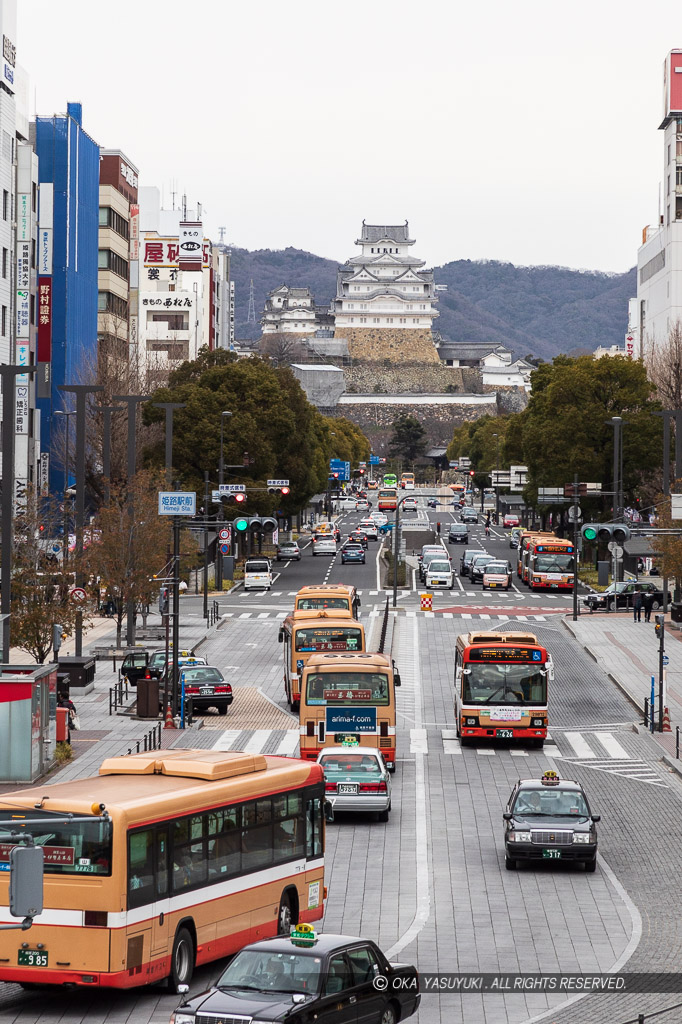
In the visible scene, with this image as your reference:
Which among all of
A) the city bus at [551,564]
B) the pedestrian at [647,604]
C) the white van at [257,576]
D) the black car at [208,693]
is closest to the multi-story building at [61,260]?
the white van at [257,576]

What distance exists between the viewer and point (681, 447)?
214 feet

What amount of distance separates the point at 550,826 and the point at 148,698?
18.5 meters

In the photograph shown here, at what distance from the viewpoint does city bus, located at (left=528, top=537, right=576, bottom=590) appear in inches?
3181

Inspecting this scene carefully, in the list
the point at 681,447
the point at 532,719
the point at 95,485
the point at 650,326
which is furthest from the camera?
the point at 650,326

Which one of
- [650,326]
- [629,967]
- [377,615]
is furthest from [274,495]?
[629,967]

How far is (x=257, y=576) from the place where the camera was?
79938 millimetres

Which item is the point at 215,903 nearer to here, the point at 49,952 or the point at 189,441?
the point at 49,952

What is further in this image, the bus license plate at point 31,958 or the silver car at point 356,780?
the silver car at point 356,780

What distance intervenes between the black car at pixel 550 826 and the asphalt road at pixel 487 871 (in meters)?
0.39

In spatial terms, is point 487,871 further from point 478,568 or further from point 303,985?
point 478,568

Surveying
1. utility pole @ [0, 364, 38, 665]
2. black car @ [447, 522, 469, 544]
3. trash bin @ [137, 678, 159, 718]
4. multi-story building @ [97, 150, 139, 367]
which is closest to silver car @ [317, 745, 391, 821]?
utility pole @ [0, 364, 38, 665]

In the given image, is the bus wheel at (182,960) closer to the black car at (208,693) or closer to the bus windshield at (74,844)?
the bus windshield at (74,844)

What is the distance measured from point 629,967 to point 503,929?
235 cm

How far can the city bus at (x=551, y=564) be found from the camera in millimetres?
80800
